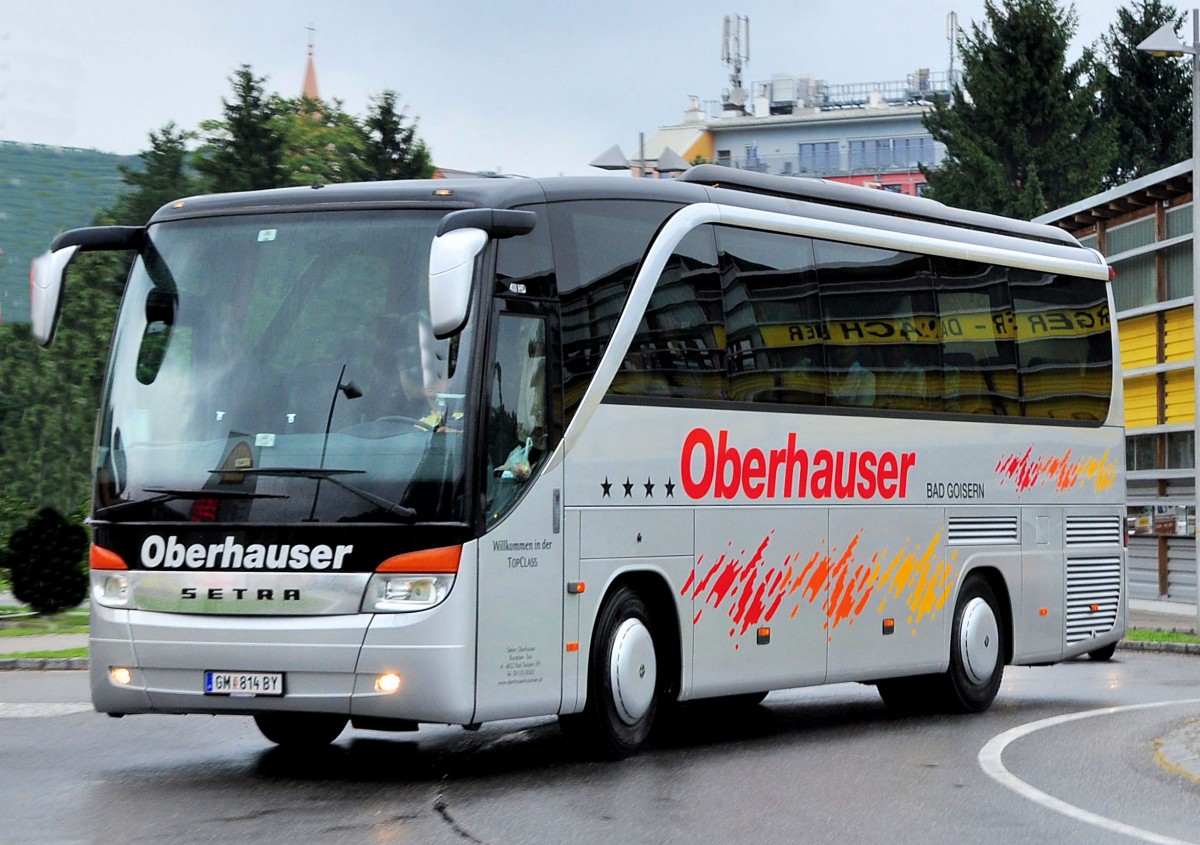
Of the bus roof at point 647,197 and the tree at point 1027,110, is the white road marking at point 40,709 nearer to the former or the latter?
the bus roof at point 647,197

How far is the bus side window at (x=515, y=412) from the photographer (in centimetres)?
1102

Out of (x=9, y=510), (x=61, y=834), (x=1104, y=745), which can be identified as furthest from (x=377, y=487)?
(x=9, y=510)

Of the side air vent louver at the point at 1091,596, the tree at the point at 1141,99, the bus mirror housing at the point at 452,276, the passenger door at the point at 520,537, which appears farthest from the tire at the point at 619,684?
the tree at the point at 1141,99

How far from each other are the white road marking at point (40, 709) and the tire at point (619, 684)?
5146mm

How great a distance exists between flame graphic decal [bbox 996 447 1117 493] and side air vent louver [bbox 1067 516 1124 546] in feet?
0.93

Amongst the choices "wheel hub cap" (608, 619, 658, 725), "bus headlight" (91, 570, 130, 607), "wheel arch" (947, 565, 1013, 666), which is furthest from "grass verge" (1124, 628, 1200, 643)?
"bus headlight" (91, 570, 130, 607)

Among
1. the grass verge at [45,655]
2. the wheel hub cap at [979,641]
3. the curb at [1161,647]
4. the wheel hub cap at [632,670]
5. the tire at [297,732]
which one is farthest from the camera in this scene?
the curb at [1161,647]

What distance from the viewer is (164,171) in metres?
67.6

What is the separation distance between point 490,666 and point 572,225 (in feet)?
8.95

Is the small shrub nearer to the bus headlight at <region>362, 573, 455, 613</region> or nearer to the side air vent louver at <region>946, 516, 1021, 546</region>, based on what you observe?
the side air vent louver at <region>946, 516, 1021, 546</region>

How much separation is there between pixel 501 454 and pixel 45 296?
2.66m

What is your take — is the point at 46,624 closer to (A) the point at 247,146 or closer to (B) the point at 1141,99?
(A) the point at 247,146

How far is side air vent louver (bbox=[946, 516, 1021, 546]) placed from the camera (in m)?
15.7

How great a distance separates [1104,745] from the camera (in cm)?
1344
